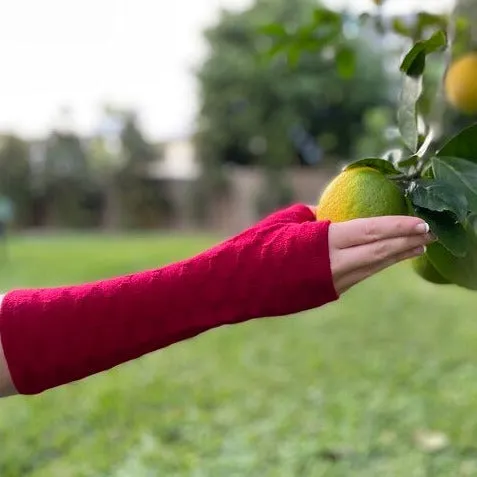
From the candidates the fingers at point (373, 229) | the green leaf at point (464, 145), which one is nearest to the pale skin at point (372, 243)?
the fingers at point (373, 229)

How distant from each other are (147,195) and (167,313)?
49.6ft

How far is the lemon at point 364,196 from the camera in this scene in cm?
78

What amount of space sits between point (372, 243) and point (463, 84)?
2.08ft

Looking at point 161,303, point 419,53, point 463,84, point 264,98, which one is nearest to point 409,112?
point 419,53

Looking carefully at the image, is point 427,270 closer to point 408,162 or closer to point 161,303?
point 408,162

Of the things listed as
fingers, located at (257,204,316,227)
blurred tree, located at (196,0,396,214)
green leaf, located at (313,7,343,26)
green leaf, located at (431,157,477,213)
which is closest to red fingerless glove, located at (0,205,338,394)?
fingers, located at (257,204,316,227)

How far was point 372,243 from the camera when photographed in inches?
29.8

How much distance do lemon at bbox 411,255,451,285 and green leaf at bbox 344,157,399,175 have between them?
13 cm

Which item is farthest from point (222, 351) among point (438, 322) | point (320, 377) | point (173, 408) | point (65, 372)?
point (65, 372)

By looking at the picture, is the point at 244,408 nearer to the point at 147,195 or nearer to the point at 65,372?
the point at 65,372

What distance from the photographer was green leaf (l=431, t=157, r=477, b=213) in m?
0.78

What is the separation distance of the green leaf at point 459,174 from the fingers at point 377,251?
0.20 feet

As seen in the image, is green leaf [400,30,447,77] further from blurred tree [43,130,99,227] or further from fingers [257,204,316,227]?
blurred tree [43,130,99,227]

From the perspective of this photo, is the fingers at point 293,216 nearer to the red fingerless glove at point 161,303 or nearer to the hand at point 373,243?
the red fingerless glove at point 161,303
